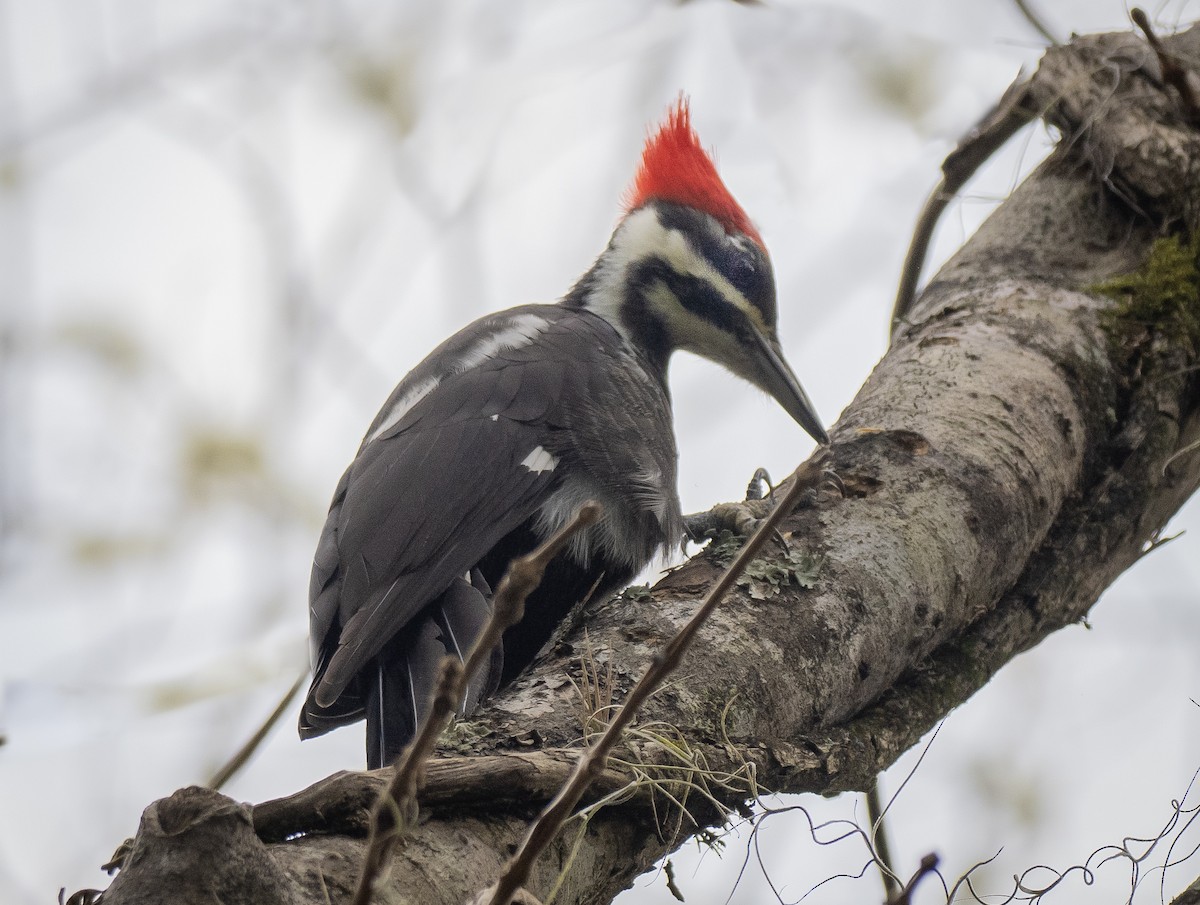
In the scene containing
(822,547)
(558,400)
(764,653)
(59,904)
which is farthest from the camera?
(558,400)

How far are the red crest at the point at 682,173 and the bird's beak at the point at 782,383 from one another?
1.30 feet

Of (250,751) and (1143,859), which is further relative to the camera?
(250,751)

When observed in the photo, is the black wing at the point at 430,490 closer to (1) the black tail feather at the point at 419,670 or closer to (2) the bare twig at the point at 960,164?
(1) the black tail feather at the point at 419,670

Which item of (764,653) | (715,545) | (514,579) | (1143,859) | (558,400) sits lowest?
(1143,859)

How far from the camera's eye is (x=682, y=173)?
3420 mm

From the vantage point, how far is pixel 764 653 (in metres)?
1.71

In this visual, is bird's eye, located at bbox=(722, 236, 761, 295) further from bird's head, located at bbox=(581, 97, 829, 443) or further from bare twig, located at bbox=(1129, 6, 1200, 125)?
bare twig, located at bbox=(1129, 6, 1200, 125)

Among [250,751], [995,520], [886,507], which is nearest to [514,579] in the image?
[886,507]

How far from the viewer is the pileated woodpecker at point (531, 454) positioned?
209 cm

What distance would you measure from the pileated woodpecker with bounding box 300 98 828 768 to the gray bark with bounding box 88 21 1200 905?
34 cm

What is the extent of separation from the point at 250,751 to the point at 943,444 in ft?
4.61

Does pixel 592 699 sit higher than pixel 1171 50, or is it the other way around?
pixel 1171 50

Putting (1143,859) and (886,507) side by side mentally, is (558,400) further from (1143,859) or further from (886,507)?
(1143,859)

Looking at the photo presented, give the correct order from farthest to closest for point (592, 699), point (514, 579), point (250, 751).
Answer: point (250, 751) → point (592, 699) → point (514, 579)
